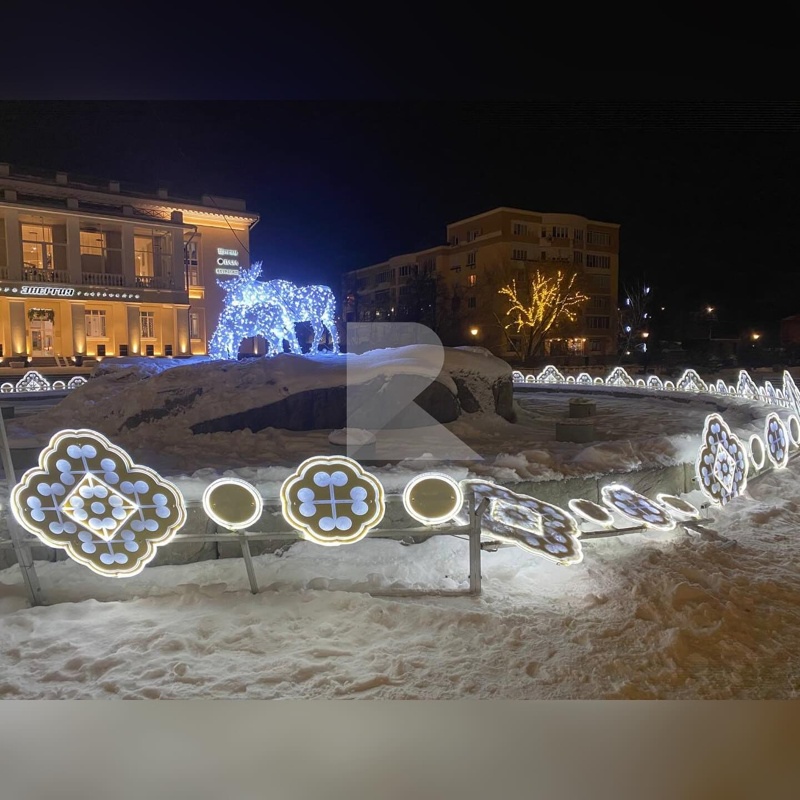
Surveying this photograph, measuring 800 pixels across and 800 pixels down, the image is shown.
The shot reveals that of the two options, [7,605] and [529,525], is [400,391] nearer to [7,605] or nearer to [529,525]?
[529,525]

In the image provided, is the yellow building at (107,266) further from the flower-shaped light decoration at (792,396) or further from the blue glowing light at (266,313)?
the flower-shaped light decoration at (792,396)

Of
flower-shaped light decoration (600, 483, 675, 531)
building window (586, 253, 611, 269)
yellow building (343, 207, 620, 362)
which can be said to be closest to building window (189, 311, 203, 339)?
yellow building (343, 207, 620, 362)

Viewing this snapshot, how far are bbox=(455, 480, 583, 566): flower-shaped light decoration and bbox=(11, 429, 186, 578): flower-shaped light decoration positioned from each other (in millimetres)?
2198

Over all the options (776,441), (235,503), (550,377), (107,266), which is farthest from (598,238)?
(235,503)

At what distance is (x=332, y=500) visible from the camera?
420 centimetres

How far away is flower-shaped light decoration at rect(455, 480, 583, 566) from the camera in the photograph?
445 cm

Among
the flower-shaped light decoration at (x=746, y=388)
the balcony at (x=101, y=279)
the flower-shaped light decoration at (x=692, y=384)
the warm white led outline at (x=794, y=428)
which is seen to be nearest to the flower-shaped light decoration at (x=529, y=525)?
the warm white led outline at (x=794, y=428)

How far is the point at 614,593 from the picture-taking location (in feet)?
14.1

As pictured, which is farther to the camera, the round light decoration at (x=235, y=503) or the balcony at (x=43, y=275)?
the balcony at (x=43, y=275)

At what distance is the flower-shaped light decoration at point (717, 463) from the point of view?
6.09 metres

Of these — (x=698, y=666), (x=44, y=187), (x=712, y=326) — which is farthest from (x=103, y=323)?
(x=712, y=326)

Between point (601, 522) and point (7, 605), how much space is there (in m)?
4.37

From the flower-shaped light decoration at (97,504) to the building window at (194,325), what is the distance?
3257cm

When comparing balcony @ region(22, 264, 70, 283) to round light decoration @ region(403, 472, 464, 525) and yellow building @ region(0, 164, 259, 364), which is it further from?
round light decoration @ region(403, 472, 464, 525)
